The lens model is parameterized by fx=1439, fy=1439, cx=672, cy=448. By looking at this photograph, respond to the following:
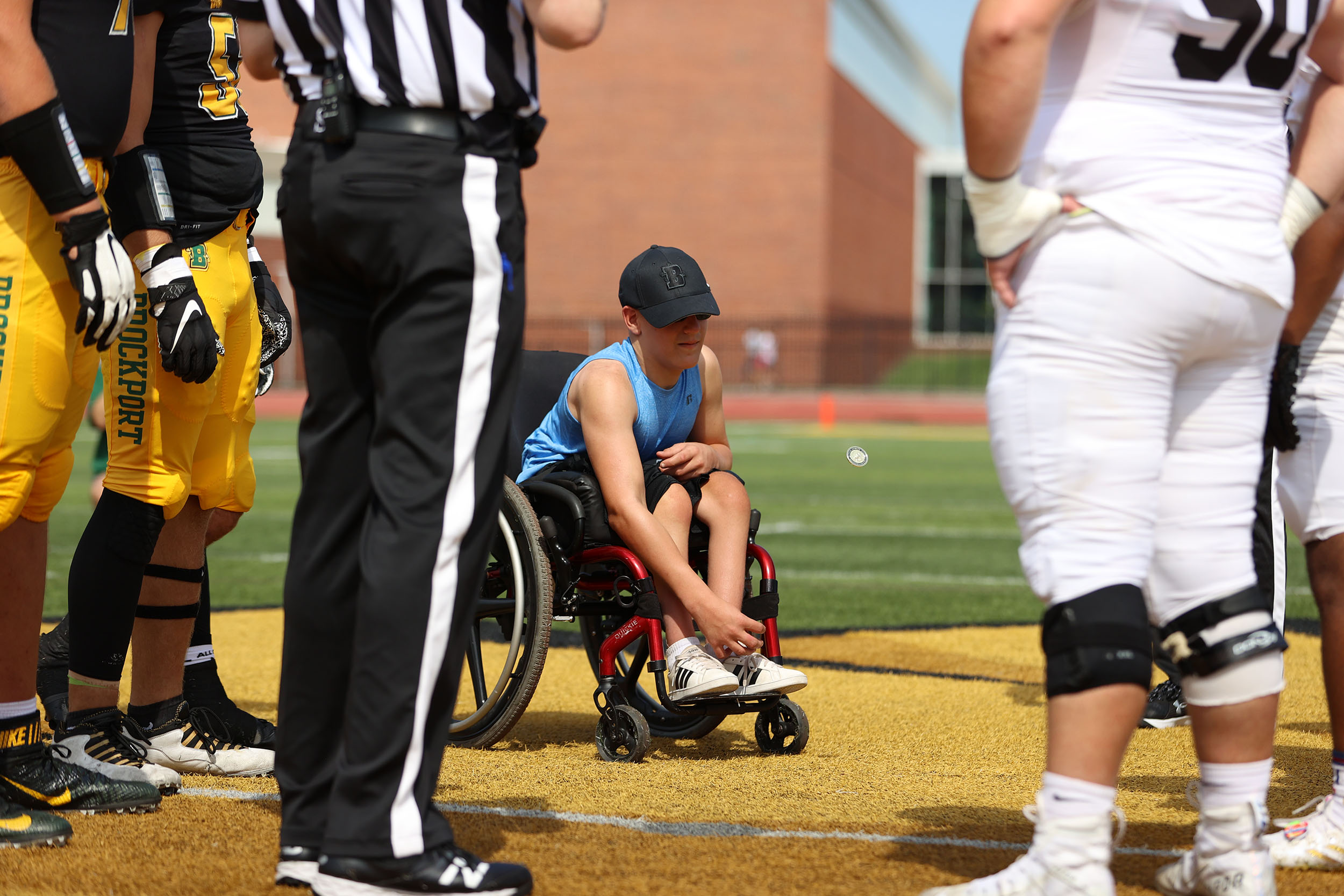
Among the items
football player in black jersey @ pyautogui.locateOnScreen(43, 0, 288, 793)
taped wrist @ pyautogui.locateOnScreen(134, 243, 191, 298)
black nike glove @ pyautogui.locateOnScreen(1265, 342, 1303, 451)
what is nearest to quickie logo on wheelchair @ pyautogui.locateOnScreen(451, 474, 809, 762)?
football player in black jersey @ pyautogui.locateOnScreen(43, 0, 288, 793)

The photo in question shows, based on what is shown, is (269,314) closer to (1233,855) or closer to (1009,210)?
(1009,210)

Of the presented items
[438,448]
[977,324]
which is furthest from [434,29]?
[977,324]

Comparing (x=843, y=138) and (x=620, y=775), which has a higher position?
(x=843, y=138)

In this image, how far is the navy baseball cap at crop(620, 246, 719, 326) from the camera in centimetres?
436

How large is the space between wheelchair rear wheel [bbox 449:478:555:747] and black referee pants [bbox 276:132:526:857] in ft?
4.17

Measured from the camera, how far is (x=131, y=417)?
3750 mm

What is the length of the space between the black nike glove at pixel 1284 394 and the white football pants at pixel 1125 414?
1.59ft

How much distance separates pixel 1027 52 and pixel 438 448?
129 cm

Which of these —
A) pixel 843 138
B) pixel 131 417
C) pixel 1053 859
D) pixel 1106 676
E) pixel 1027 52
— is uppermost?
pixel 843 138

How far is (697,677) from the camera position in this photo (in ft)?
13.3

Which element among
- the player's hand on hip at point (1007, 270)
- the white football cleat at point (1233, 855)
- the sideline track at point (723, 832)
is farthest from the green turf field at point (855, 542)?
the player's hand on hip at point (1007, 270)

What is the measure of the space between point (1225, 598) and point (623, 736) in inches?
76.3

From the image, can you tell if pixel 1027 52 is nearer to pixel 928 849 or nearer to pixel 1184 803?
pixel 928 849

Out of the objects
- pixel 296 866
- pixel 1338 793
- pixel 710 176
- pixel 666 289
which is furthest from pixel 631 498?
pixel 710 176
